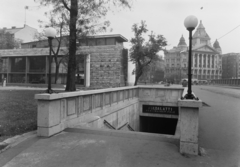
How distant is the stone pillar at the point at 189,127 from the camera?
166 inches

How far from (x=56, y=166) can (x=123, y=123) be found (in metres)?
8.48

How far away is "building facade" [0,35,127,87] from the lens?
105ft

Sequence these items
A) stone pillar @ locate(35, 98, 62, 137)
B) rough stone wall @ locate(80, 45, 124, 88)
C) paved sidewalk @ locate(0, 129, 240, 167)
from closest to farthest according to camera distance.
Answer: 1. paved sidewalk @ locate(0, 129, 240, 167)
2. stone pillar @ locate(35, 98, 62, 137)
3. rough stone wall @ locate(80, 45, 124, 88)

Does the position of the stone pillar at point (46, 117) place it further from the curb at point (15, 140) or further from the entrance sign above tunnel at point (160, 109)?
the entrance sign above tunnel at point (160, 109)

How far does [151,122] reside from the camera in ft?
53.9

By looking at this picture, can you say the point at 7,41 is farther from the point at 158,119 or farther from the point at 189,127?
the point at 189,127

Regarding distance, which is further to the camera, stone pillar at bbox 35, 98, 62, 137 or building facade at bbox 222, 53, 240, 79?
building facade at bbox 222, 53, 240, 79

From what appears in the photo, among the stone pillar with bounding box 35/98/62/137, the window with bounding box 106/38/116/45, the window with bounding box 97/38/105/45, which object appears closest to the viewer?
the stone pillar with bounding box 35/98/62/137

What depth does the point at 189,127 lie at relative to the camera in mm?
4270

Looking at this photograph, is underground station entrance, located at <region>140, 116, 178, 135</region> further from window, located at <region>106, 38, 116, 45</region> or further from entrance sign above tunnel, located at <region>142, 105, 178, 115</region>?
window, located at <region>106, 38, 116, 45</region>

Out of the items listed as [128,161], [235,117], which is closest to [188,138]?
[128,161]

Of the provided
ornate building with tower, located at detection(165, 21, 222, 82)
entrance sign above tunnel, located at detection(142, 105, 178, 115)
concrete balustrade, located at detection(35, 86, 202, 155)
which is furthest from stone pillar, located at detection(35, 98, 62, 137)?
ornate building with tower, located at detection(165, 21, 222, 82)

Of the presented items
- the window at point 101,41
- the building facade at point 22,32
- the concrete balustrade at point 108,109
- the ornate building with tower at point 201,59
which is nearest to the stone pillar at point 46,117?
the concrete balustrade at point 108,109

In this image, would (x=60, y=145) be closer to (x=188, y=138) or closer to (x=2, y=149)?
(x=2, y=149)
